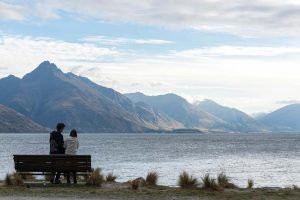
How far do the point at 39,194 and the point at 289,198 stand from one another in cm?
762

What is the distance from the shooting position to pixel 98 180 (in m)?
18.5

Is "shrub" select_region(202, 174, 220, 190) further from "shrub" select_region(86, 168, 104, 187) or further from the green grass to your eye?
"shrub" select_region(86, 168, 104, 187)

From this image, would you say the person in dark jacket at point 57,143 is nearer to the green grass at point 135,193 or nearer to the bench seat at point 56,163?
the bench seat at point 56,163

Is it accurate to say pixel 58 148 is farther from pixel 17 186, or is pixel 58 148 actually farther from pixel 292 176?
pixel 292 176

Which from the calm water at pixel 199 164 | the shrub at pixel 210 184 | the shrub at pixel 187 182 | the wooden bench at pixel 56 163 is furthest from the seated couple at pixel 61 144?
the calm water at pixel 199 164

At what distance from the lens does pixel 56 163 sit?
60.5 ft

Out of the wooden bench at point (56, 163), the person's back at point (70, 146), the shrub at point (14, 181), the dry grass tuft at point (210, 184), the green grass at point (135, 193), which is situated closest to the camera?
the green grass at point (135, 193)

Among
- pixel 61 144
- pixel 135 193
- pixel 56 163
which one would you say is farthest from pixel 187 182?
pixel 61 144

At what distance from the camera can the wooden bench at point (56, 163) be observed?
18344mm

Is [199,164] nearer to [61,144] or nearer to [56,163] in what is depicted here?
[61,144]

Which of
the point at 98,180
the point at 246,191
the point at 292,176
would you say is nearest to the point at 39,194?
the point at 98,180

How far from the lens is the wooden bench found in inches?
722

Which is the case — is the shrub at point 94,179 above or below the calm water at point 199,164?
above

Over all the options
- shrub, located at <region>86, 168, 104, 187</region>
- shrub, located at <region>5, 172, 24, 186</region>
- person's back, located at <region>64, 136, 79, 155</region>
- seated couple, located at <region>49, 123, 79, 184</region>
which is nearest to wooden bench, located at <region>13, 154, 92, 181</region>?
shrub, located at <region>86, 168, 104, 187</region>
